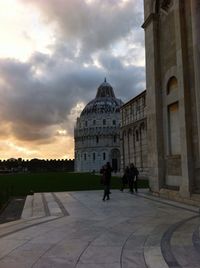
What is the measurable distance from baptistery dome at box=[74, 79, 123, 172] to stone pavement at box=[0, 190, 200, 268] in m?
121

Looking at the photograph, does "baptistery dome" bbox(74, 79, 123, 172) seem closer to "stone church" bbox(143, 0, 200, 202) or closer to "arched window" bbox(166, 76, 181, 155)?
"stone church" bbox(143, 0, 200, 202)

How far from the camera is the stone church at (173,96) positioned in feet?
50.1

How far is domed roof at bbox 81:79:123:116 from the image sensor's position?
138 metres

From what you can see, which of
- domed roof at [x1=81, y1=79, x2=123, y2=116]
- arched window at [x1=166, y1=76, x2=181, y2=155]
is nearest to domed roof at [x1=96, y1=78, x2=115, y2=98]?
domed roof at [x1=81, y1=79, x2=123, y2=116]

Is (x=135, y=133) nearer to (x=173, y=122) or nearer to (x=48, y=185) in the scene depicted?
(x=48, y=185)

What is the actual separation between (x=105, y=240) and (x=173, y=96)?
10578 mm

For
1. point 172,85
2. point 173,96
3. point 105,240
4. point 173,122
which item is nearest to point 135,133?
point 172,85

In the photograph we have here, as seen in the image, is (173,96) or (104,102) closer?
(173,96)

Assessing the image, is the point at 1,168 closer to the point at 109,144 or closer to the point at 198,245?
the point at 109,144

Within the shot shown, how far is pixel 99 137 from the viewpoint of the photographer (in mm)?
135250

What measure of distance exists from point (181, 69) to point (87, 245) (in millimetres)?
10235

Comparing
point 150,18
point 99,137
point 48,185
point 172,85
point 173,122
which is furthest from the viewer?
point 99,137

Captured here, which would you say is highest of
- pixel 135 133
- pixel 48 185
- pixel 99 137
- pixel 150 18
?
pixel 99 137

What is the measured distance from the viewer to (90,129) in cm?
13588
